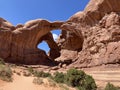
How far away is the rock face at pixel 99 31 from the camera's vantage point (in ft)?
94.0

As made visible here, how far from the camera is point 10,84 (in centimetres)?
1189

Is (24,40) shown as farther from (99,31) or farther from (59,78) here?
(59,78)

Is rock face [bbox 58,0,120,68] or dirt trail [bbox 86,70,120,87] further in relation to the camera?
rock face [bbox 58,0,120,68]

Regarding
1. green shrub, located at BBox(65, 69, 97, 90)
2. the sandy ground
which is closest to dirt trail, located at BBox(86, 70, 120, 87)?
the sandy ground

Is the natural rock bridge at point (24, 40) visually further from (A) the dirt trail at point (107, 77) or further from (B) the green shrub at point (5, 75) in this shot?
(B) the green shrub at point (5, 75)

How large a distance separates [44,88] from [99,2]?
888 inches

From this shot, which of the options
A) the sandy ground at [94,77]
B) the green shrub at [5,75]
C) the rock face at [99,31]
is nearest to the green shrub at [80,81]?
the sandy ground at [94,77]

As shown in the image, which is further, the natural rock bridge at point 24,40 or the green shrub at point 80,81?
the natural rock bridge at point 24,40

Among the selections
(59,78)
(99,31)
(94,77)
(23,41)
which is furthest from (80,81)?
(23,41)

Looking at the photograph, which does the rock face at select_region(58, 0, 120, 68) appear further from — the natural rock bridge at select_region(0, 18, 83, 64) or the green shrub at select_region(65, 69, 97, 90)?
the green shrub at select_region(65, 69, 97, 90)

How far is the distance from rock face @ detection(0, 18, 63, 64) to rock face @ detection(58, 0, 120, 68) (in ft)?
15.3

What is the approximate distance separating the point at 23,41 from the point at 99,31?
1251 cm

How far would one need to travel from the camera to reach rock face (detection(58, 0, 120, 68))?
28641 millimetres

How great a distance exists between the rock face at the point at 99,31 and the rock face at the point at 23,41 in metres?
4.67
